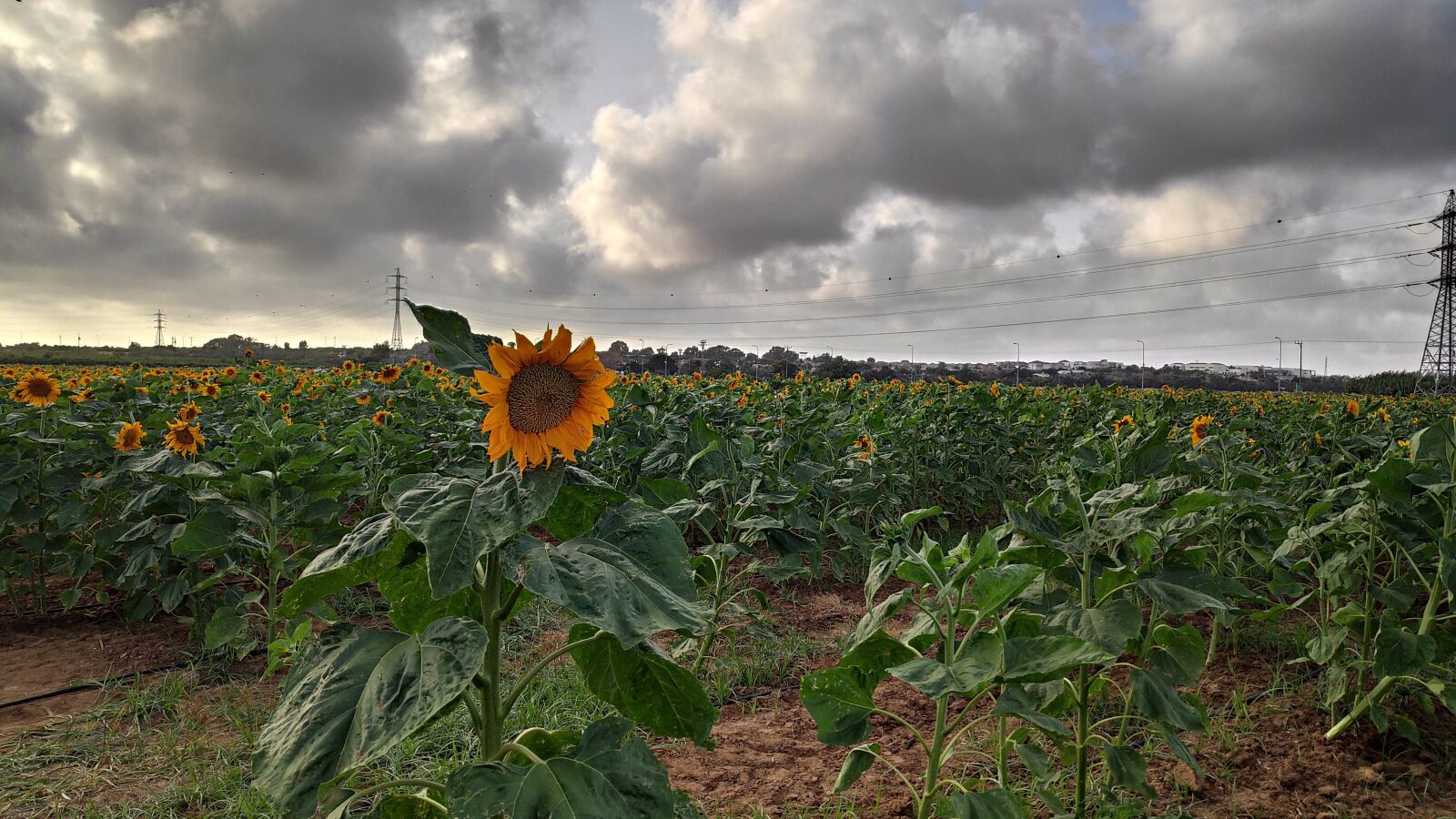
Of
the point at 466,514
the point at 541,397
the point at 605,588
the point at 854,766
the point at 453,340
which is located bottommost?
the point at 854,766

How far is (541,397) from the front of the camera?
1.52m

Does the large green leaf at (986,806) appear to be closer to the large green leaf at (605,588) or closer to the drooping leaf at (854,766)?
the drooping leaf at (854,766)

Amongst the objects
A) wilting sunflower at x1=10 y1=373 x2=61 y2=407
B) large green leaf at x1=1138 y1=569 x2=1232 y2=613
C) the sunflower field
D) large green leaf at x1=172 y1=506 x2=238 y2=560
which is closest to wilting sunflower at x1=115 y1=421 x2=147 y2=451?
the sunflower field

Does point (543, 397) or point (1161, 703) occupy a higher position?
point (543, 397)

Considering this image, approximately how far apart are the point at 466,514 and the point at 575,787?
500 millimetres

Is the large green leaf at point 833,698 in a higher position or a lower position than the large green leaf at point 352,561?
lower

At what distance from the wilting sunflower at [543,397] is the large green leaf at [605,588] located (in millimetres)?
210

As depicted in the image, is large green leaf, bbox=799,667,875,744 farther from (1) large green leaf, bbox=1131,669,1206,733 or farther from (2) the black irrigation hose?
(2) the black irrigation hose

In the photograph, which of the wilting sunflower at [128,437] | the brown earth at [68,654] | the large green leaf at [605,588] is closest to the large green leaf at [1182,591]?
the large green leaf at [605,588]

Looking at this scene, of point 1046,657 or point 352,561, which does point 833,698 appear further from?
point 352,561

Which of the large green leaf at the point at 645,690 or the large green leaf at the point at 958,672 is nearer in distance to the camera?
the large green leaf at the point at 958,672

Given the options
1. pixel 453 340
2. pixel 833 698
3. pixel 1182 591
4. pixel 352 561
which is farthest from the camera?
pixel 1182 591

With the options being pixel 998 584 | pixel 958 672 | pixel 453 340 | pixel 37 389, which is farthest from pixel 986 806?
pixel 37 389

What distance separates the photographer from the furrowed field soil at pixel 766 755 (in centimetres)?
256
